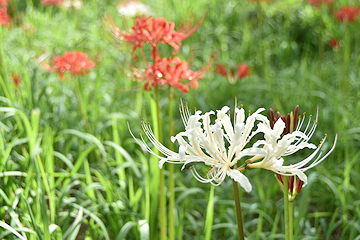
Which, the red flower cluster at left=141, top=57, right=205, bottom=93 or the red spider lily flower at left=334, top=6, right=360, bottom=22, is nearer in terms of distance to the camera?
the red flower cluster at left=141, top=57, right=205, bottom=93

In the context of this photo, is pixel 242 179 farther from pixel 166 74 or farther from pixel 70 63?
pixel 70 63

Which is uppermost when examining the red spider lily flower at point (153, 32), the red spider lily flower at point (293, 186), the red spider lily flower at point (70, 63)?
the red spider lily flower at point (70, 63)

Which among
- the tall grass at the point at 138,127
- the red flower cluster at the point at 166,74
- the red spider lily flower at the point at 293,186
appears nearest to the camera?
the red spider lily flower at the point at 293,186

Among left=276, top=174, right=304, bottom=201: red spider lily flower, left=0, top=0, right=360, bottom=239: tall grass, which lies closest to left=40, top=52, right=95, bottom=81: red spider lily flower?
left=0, top=0, right=360, bottom=239: tall grass

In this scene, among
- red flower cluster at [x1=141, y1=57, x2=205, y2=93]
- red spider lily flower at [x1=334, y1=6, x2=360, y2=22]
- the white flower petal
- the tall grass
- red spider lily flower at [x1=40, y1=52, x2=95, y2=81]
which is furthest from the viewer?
red spider lily flower at [x1=334, y1=6, x2=360, y2=22]

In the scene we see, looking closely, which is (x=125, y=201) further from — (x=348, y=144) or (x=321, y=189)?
(x=348, y=144)

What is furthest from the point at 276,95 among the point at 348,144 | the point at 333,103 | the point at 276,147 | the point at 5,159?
the point at 276,147

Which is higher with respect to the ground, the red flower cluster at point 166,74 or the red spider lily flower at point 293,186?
the red flower cluster at point 166,74

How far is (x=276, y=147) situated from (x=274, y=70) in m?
3.81

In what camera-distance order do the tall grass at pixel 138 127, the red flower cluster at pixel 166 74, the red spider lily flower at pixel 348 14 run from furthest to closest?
the red spider lily flower at pixel 348 14 → the tall grass at pixel 138 127 → the red flower cluster at pixel 166 74

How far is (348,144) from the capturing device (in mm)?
3275

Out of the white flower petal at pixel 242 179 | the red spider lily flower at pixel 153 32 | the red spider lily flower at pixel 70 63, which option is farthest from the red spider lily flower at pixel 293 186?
the red spider lily flower at pixel 70 63

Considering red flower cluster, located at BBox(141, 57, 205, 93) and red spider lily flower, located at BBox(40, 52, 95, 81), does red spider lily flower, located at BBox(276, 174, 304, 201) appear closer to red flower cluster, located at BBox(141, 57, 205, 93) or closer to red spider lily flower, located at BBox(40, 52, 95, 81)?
red flower cluster, located at BBox(141, 57, 205, 93)

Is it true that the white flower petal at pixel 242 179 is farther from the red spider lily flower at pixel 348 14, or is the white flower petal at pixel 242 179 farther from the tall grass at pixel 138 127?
the red spider lily flower at pixel 348 14
